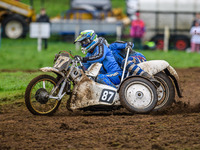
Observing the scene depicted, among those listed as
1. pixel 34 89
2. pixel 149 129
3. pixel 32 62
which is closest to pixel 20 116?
pixel 34 89

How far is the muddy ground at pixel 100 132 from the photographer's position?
5.75 m

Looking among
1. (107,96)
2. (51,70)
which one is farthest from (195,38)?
(51,70)

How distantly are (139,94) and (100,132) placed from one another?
180 cm

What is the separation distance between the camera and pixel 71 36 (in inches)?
1051

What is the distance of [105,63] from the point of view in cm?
845

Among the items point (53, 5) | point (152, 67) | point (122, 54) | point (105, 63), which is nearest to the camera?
point (152, 67)

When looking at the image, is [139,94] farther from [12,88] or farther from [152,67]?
[12,88]

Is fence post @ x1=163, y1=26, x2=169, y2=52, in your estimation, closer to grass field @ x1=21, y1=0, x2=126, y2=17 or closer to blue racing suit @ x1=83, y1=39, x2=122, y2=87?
blue racing suit @ x1=83, y1=39, x2=122, y2=87

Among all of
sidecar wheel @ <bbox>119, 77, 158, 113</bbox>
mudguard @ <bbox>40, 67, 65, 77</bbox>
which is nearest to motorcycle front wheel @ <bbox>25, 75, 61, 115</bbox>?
mudguard @ <bbox>40, 67, 65, 77</bbox>

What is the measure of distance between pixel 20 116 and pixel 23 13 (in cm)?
2016

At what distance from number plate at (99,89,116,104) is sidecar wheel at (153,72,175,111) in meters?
1.00

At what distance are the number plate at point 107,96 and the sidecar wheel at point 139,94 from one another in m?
0.21

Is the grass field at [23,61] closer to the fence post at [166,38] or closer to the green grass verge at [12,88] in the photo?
the green grass verge at [12,88]

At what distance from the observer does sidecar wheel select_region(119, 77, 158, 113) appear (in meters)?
7.93
